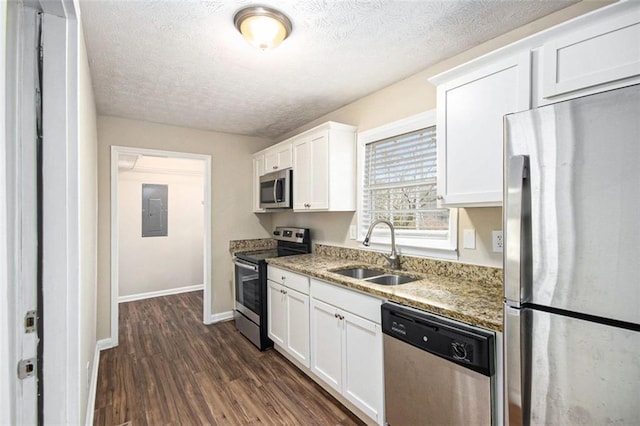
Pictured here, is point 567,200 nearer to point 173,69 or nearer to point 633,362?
point 633,362

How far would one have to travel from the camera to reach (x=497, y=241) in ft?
6.26

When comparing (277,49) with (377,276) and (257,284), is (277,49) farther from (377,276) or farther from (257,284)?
(257,284)

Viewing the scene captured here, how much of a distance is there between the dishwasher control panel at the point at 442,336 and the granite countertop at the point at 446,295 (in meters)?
0.04

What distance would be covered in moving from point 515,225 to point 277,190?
8.86 ft

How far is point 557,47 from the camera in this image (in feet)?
4.49

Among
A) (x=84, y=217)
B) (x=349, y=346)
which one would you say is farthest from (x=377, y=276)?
(x=84, y=217)

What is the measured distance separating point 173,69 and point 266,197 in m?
1.79

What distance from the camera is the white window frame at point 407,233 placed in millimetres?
2179

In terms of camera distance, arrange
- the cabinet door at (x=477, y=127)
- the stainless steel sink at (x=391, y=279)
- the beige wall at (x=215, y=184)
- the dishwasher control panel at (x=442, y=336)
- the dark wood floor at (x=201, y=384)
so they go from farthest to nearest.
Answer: the beige wall at (x=215, y=184) < the stainless steel sink at (x=391, y=279) < the dark wood floor at (x=201, y=384) < the cabinet door at (x=477, y=127) < the dishwasher control panel at (x=442, y=336)

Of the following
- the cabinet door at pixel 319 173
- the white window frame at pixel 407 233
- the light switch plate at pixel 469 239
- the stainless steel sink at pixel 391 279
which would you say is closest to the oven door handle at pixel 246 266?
the cabinet door at pixel 319 173

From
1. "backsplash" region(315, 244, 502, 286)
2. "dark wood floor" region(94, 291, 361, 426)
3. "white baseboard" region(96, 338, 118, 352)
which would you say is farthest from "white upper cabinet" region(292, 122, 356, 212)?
"white baseboard" region(96, 338, 118, 352)

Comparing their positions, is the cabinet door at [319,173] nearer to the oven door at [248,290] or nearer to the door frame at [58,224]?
the oven door at [248,290]

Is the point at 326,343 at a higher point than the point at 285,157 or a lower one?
lower

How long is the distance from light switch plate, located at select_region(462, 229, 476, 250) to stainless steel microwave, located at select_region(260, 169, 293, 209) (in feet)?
6.25
